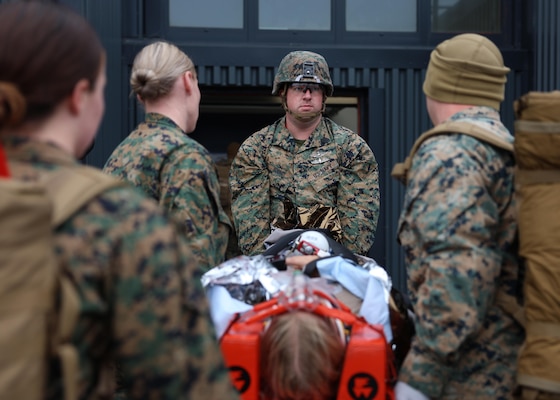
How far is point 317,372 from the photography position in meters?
2.82

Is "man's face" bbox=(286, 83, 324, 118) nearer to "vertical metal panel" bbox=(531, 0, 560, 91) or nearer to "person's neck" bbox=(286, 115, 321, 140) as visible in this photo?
"person's neck" bbox=(286, 115, 321, 140)

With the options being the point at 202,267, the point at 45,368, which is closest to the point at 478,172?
the point at 202,267

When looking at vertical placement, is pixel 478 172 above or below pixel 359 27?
below

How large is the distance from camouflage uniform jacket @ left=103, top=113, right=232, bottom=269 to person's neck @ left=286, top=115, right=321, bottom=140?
2362mm

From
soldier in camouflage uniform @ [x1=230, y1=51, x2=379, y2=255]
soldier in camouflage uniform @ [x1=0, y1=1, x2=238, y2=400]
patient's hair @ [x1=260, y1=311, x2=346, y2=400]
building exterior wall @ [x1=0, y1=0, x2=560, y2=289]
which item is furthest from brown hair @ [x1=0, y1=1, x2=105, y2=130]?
building exterior wall @ [x1=0, y1=0, x2=560, y2=289]

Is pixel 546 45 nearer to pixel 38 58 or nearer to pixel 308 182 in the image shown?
pixel 308 182

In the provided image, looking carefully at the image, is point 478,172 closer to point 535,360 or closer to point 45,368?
point 535,360

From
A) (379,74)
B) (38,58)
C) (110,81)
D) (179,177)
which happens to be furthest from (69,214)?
(379,74)

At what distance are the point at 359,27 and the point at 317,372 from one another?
5.13 metres

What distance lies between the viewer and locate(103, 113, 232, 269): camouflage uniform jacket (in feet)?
10.8

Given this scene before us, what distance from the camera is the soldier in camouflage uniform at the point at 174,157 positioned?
329cm

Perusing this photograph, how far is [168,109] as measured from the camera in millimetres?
3582

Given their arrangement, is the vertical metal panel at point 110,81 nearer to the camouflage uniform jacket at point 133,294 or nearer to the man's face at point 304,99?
the man's face at point 304,99

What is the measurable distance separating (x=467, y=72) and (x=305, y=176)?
2562mm
